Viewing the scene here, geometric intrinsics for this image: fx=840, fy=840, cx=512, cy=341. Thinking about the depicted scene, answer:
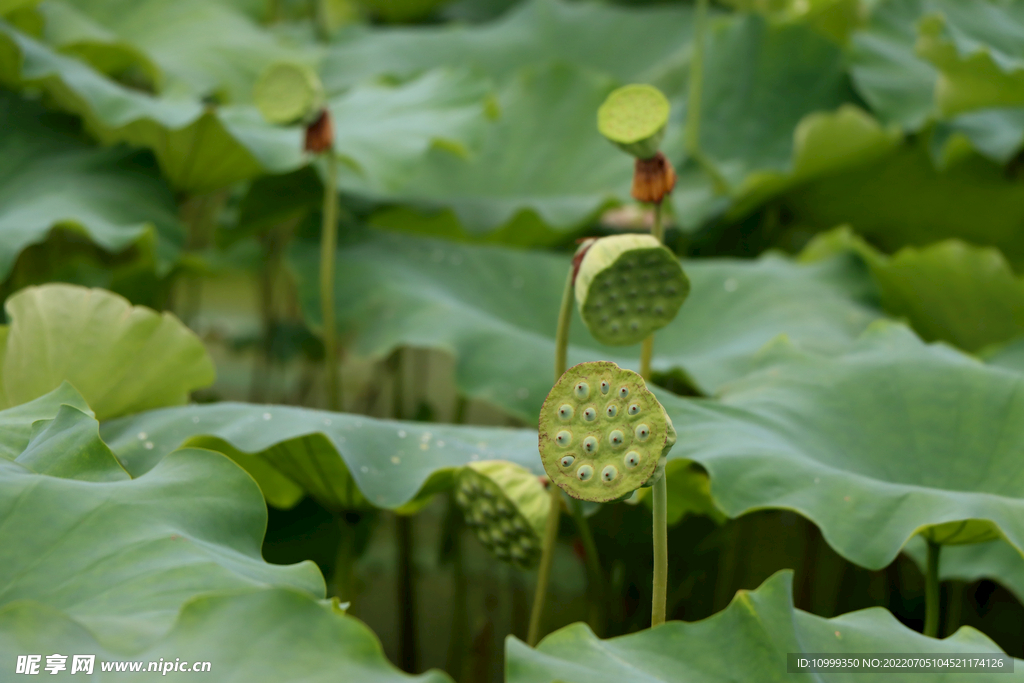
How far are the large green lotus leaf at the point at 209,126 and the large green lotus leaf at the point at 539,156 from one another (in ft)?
0.64

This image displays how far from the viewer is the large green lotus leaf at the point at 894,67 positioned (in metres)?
1.69

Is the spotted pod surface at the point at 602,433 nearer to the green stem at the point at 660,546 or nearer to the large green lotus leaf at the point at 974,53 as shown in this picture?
the green stem at the point at 660,546

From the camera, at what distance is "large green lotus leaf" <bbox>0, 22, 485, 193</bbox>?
1194mm

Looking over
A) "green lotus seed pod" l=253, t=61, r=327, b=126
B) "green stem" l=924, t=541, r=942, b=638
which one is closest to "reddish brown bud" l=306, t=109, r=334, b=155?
"green lotus seed pod" l=253, t=61, r=327, b=126

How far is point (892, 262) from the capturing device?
4.22ft

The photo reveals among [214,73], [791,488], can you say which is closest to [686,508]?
[791,488]

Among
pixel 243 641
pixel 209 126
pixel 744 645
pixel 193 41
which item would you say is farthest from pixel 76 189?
pixel 744 645

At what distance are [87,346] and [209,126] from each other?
547mm

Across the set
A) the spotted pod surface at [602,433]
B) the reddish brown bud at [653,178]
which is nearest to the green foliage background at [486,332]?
the spotted pod surface at [602,433]

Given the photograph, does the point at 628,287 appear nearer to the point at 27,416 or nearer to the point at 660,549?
the point at 660,549

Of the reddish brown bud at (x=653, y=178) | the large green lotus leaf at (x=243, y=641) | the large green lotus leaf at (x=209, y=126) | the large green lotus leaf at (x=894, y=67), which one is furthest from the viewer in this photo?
the large green lotus leaf at (x=894, y=67)

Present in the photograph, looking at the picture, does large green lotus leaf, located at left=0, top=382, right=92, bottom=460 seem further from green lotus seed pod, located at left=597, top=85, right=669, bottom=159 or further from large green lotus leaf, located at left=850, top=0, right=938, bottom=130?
large green lotus leaf, located at left=850, top=0, right=938, bottom=130

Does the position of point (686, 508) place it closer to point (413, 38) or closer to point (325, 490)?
point (325, 490)

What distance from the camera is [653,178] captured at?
755mm
